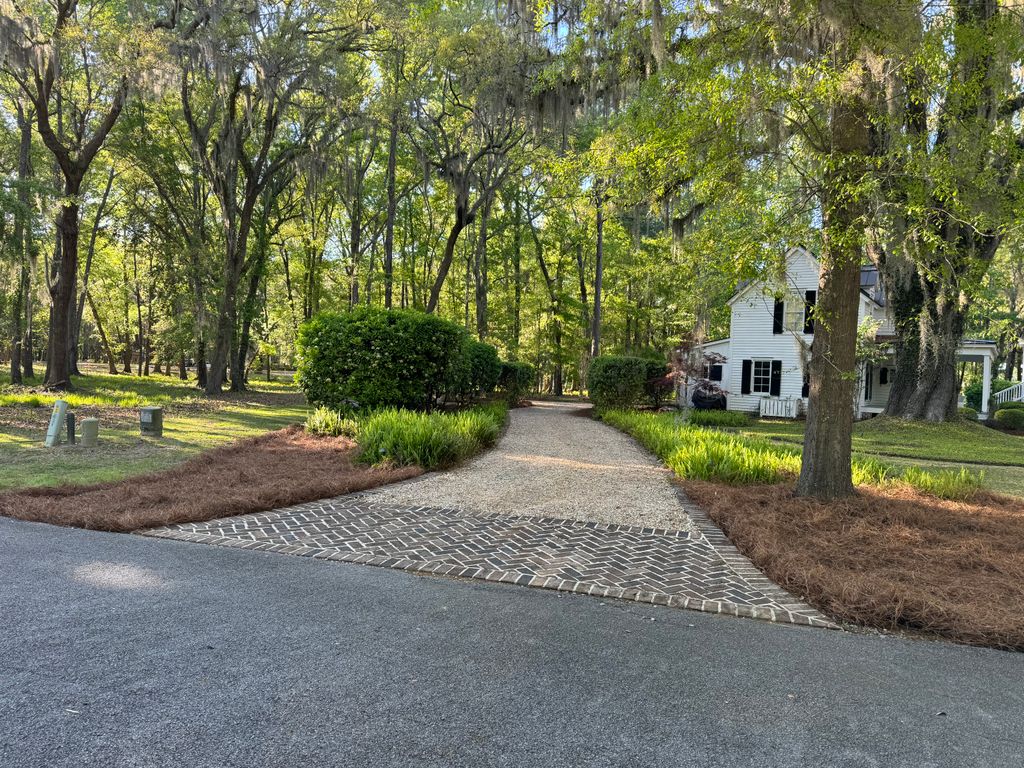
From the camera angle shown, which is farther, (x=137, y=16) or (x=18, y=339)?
(x=18, y=339)

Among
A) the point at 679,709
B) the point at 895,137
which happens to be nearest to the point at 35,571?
the point at 679,709

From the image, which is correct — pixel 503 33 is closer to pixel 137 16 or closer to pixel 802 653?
pixel 137 16

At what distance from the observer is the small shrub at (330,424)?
374 inches

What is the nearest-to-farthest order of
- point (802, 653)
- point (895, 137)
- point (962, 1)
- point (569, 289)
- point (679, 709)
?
point (679, 709) → point (802, 653) → point (895, 137) → point (962, 1) → point (569, 289)

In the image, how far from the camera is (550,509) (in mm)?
5738

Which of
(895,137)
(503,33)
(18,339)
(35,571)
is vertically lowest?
(35,571)

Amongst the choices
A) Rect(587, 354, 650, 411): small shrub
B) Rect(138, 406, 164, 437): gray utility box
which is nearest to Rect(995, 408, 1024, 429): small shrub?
Rect(587, 354, 650, 411): small shrub

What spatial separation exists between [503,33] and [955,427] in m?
14.5

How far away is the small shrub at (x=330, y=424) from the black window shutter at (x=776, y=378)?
16.3 meters

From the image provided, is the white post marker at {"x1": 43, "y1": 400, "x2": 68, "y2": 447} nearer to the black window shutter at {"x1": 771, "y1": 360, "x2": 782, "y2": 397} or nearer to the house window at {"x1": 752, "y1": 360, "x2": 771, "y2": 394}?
the house window at {"x1": 752, "y1": 360, "x2": 771, "y2": 394}

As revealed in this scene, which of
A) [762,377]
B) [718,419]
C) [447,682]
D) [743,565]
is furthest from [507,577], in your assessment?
[762,377]

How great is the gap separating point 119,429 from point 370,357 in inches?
181

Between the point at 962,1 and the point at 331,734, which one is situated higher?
the point at 962,1

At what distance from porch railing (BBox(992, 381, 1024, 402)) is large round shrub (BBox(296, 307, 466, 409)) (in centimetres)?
2731
